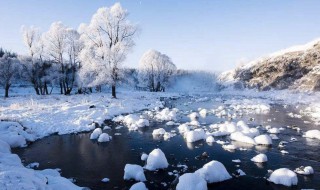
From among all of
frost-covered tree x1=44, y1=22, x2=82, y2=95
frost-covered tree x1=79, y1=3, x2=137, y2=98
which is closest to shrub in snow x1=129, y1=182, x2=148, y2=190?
frost-covered tree x1=79, y1=3, x2=137, y2=98

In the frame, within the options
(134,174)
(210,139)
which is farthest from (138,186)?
(210,139)

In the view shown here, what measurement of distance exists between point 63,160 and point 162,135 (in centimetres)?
663

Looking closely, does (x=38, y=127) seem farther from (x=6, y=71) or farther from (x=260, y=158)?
(x=6, y=71)

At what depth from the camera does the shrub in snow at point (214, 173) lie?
10.1 meters

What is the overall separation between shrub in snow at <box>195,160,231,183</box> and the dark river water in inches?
9.4

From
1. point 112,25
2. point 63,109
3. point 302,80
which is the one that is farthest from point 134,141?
point 302,80

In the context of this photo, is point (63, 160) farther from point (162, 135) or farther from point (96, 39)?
point (96, 39)

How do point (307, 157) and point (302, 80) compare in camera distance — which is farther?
point (302, 80)

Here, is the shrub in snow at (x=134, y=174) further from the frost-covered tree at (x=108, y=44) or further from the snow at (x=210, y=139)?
the frost-covered tree at (x=108, y=44)

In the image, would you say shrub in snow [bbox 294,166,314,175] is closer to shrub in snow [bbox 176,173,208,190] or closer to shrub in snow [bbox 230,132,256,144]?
shrub in snow [bbox 176,173,208,190]

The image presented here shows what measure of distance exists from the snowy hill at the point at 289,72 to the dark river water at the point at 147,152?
141 ft

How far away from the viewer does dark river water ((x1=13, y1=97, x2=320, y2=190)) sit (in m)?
10.0

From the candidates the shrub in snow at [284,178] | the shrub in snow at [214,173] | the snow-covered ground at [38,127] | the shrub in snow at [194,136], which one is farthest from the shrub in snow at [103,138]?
the shrub in snow at [284,178]

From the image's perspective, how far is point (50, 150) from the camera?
47.4 feet
